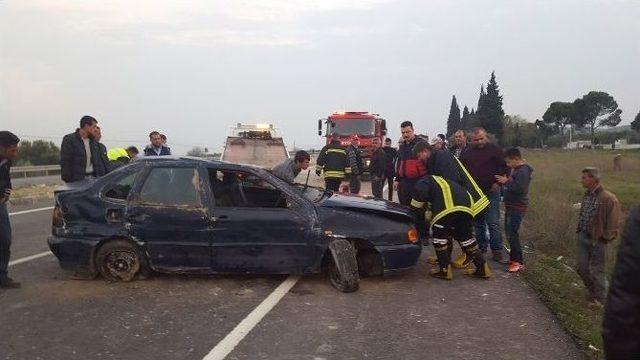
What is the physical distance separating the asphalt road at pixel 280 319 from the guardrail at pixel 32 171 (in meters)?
16.4

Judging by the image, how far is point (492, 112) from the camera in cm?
7231

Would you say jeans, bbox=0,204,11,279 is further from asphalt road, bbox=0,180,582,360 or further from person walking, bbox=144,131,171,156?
person walking, bbox=144,131,171,156

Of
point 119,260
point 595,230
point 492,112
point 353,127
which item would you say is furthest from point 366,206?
A: point 492,112

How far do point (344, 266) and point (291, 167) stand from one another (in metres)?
1.85

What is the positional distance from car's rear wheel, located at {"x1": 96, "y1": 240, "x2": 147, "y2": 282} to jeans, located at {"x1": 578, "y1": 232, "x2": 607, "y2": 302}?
15.9 ft

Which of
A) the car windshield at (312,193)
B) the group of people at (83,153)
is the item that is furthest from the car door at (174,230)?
the group of people at (83,153)

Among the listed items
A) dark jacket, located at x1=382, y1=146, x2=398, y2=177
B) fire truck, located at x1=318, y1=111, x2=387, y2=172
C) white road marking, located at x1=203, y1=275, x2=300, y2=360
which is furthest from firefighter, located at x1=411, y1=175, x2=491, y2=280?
fire truck, located at x1=318, y1=111, x2=387, y2=172

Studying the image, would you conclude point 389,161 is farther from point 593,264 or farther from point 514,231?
point 593,264

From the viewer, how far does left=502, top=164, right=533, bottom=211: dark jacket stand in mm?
6535

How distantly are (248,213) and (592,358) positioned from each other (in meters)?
3.56

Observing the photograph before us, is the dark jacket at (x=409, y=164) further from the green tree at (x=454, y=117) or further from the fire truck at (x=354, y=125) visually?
the green tree at (x=454, y=117)

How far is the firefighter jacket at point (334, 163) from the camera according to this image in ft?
33.3

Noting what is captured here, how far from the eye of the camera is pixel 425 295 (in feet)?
18.3

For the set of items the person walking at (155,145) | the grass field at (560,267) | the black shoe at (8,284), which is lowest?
the grass field at (560,267)
